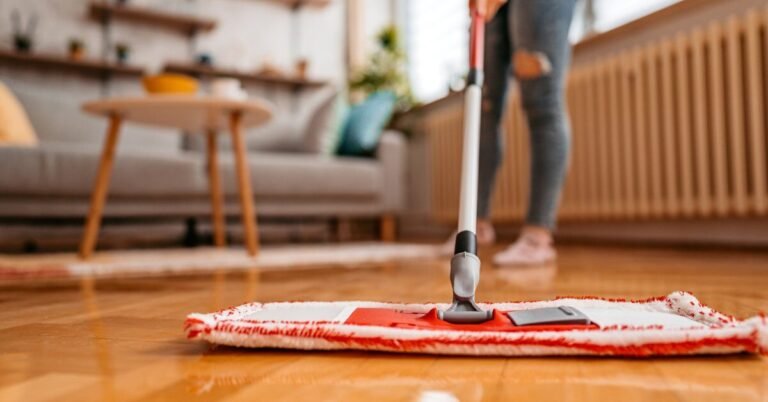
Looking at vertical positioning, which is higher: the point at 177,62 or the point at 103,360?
the point at 177,62

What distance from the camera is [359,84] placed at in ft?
12.6

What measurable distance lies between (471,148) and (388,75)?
3.17 m

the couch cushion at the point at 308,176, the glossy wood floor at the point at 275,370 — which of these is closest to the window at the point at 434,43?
the couch cushion at the point at 308,176

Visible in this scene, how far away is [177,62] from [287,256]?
226 centimetres

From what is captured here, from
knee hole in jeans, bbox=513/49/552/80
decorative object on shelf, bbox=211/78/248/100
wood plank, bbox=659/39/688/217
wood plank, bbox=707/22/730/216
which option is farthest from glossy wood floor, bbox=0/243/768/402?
wood plank, bbox=659/39/688/217

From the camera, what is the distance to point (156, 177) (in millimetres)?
2305

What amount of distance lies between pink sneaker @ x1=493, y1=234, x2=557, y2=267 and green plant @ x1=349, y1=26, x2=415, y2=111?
2.43 meters

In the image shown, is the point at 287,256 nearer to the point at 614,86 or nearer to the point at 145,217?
the point at 145,217

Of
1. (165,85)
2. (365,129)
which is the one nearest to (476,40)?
(165,85)

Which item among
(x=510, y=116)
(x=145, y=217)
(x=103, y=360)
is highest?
(x=510, y=116)

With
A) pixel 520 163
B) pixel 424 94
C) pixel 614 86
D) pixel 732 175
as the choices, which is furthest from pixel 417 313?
pixel 424 94

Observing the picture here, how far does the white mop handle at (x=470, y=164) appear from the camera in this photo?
0.65 metres

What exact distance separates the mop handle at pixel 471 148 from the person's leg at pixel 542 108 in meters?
0.55

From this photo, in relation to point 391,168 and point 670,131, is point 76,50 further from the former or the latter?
point 670,131
